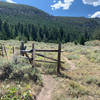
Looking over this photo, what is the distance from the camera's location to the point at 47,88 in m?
5.64

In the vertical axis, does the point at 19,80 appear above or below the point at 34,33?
below

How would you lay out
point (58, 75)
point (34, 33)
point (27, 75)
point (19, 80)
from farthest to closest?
point (34, 33) → point (58, 75) → point (27, 75) → point (19, 80)

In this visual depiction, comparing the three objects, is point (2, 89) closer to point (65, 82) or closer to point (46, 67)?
point (65, 82)

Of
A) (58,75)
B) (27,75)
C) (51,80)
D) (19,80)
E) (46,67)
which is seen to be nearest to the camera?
(19,80)

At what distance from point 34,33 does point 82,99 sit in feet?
Answer: 212

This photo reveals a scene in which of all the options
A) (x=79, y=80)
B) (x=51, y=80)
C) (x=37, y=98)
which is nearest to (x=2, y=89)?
(x=37, y=98)

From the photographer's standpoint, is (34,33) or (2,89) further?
(34,33)

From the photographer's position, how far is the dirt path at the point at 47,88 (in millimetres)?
4883

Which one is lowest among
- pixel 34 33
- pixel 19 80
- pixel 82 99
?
pixel 82 99

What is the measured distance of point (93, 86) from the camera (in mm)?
6094

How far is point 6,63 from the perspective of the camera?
6.32 meters

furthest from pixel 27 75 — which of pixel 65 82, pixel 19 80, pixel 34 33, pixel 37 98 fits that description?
pixel 34 33

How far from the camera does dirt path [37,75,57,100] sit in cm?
488

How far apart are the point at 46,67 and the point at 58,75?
1.68 m
